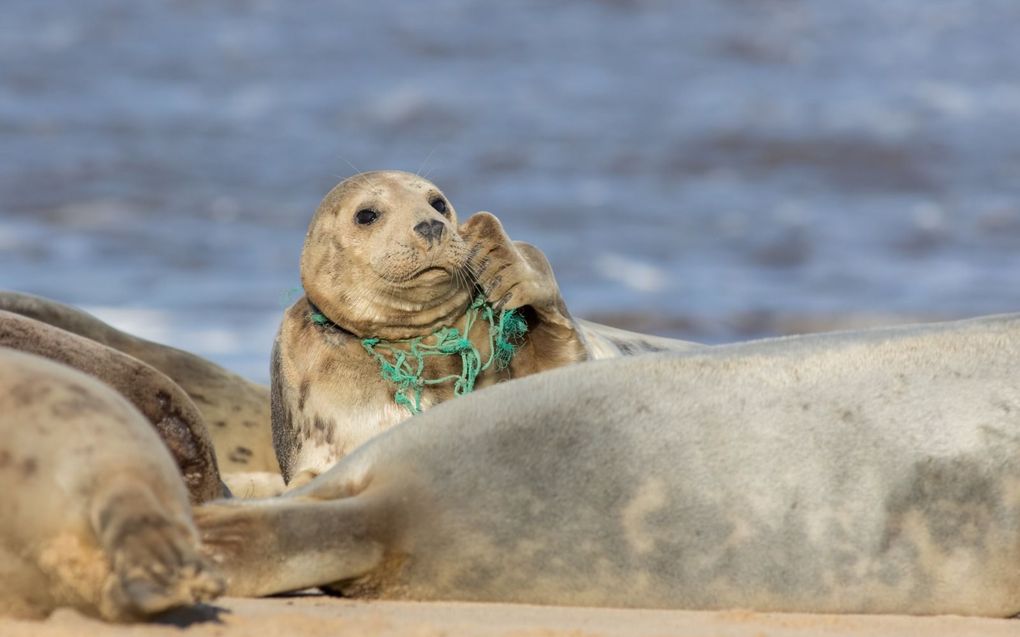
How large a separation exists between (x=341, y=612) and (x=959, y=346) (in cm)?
140

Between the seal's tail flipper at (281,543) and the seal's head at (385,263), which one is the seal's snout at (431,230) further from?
the seal's tail flipper at (281,543)

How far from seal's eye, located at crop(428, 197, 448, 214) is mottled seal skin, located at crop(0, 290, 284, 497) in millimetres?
1033

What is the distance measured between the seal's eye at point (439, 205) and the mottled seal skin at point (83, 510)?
7.22 ft

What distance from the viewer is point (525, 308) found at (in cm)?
506

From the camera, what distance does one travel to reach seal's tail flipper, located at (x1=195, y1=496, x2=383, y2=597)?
337 centimetres

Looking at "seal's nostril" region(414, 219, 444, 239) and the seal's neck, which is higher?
"seal's nostril" region(414, 219, 444, 239)

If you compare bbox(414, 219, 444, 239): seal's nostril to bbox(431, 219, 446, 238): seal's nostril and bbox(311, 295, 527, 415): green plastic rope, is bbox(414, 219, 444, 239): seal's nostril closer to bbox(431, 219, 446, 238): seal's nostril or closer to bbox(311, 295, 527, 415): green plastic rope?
bbox(431, 219, 446, 238): seal's nostril

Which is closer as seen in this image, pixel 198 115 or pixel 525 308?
pixel 525 308

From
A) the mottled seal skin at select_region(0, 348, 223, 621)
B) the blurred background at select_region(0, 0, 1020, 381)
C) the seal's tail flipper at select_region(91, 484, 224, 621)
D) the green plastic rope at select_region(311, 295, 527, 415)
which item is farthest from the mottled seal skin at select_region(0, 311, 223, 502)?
the blurred background at select_region(0, 0, 1020, 381)

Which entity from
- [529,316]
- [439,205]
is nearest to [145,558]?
[529,316]

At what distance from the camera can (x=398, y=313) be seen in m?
5.03

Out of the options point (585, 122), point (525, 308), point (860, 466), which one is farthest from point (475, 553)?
point (585, 122)

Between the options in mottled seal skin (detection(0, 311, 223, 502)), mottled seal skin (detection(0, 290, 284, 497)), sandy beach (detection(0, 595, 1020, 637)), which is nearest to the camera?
sandy beach (detection(0, 595, 1020, 637))

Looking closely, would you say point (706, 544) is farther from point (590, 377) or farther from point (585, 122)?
point (585, 122)
